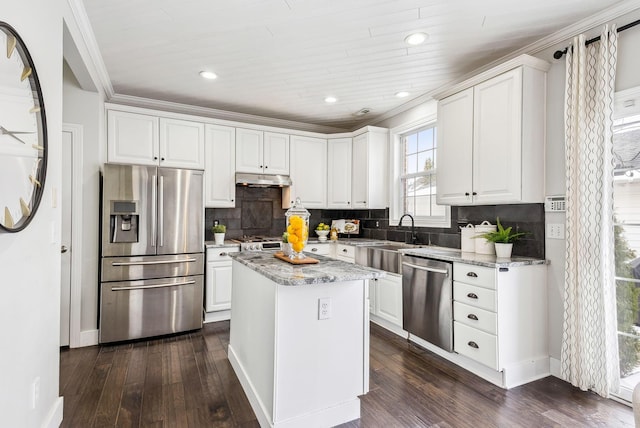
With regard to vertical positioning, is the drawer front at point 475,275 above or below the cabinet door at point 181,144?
below

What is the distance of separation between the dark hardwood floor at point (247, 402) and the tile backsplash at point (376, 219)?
1099 mm

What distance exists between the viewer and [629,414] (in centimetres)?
200

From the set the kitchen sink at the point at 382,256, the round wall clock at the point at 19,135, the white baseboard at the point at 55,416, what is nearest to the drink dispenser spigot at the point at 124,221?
the white baseboard at the point at 55,416

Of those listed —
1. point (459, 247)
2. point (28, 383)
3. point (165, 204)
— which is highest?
point (165, 204)

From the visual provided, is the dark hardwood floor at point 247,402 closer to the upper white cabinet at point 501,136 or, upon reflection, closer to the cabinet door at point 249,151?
the upper white cabinet at point 501,136

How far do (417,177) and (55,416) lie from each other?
390cm

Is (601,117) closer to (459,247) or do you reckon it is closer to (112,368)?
(459,247)

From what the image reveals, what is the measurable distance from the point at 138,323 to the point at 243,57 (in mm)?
2766

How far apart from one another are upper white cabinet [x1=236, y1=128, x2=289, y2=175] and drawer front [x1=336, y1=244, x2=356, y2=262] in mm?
1264

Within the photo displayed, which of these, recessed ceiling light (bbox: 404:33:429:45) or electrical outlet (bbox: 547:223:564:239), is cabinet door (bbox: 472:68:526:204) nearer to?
electrical outlet (bbox: 547:223:564:239)

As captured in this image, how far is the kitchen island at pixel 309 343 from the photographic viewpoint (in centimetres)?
177

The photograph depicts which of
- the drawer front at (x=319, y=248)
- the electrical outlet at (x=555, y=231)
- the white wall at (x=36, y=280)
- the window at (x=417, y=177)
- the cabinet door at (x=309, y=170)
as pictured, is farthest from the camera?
the cabinet door at (x=309, y=170)

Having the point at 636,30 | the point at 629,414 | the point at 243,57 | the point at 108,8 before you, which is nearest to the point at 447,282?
the point at 629,414

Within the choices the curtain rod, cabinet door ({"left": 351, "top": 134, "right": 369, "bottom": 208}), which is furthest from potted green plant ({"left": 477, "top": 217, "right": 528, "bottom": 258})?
cabinet door ({"left": 351, "top": 134, "right": 369, "bottom": 208})
